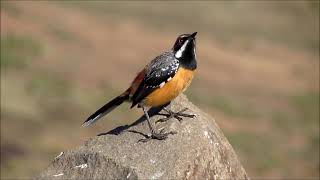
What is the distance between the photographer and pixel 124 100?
30.3 feet

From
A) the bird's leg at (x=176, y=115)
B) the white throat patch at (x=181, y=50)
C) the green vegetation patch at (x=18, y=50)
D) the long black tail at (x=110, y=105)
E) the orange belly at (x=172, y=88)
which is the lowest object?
the green vegetation patch at (x=18, y=50)

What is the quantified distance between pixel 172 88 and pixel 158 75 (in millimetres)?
205

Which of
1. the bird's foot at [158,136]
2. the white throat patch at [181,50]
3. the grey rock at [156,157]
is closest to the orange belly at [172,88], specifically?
the white throat patch at [181,50]

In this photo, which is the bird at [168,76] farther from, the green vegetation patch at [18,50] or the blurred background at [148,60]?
the green vegetation patch at [18,50]

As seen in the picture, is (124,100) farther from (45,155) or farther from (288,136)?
(288,136)

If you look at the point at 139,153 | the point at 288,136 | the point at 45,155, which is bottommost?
the point at 288,136

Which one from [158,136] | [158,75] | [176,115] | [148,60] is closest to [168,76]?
[158,75]

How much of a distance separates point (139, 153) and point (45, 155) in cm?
1089

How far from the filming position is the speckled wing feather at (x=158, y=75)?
29.1 feet

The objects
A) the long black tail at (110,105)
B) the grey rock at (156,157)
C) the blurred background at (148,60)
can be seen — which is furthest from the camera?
the blurred background at (148,60)

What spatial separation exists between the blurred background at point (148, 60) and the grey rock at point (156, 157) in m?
9.06

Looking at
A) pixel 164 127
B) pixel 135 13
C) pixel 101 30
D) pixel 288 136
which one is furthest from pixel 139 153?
pixel 135 13

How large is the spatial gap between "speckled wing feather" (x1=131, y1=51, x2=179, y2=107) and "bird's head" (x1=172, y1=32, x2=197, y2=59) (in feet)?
0.26

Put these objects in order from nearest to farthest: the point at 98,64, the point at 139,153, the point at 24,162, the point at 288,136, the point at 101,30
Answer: the point at 139,153
the point at 24,162
the point at 288,136
the point at 98,64
the point at 101,30
